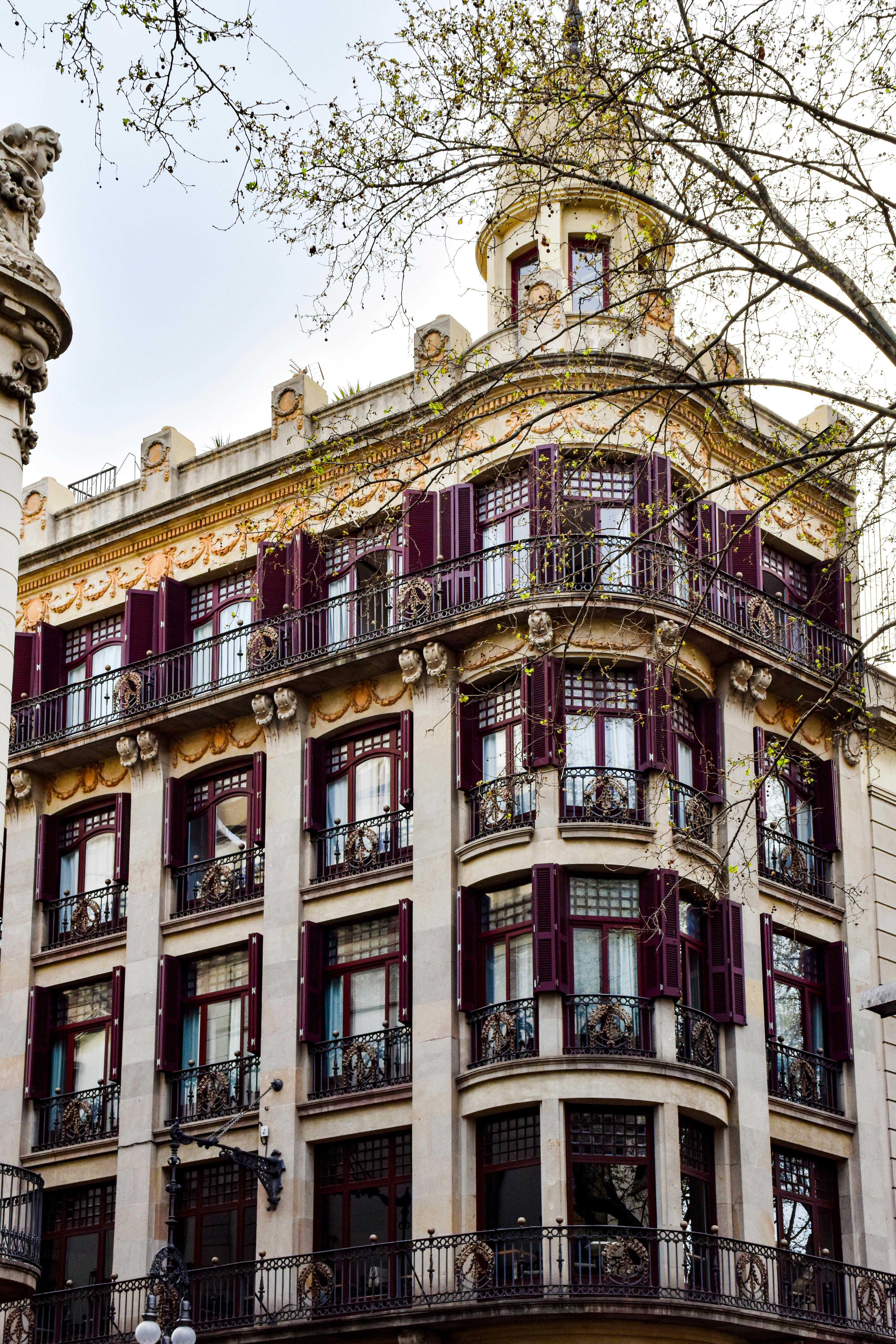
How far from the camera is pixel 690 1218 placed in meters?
31.6

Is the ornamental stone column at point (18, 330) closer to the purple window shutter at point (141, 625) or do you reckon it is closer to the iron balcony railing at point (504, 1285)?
the iron balcony railing at point (504, 1285)

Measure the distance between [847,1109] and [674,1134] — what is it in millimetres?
5271

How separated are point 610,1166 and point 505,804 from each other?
229 inches

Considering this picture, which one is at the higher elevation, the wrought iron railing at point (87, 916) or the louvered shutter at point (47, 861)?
the louvered shutter at point (47, 861)

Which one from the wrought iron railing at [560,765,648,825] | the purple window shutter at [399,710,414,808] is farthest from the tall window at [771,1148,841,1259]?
the purple window shutter at [399,710,414,808]

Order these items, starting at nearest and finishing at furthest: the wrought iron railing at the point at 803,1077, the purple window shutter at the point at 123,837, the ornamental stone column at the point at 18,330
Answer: the ornamental stone column at the point at 18,330 < the wrought iron railing at the point at 803,1077 < the purple window shutter at the point at 123,837

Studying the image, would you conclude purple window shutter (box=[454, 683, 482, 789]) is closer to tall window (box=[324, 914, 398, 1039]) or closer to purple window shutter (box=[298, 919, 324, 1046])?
tall window (box=[324, 914, 398, 1039])

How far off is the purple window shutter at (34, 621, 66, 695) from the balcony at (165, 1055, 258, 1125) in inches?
348

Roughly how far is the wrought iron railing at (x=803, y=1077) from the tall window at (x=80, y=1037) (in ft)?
38.0

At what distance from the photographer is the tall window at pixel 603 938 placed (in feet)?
105

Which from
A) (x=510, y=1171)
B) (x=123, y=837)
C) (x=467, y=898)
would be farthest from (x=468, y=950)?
(x=123, y=837)

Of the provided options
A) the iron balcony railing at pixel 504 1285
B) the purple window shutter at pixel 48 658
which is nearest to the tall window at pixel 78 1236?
the iron balcony railing at pixel 504 1285

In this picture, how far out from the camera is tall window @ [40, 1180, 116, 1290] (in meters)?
36.1

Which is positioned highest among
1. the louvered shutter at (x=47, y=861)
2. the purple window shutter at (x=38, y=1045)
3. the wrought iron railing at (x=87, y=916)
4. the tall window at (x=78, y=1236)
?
the louvered shutter at (x=47, y=861)
